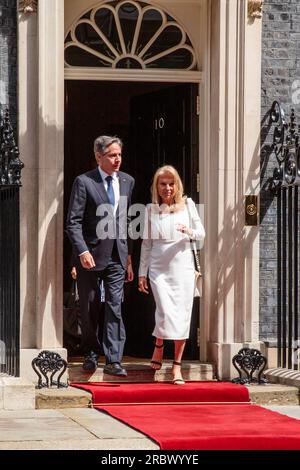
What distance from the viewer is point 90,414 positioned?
11742 mm

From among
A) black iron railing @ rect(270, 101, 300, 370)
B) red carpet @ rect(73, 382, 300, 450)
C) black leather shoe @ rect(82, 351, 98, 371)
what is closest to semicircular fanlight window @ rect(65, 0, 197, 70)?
Answer: black iron railing @ rect(270, 101, 300, 370)

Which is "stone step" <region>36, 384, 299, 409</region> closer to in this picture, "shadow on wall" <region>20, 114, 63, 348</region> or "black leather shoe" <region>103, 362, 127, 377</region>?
"black leather shoe" <region>103, 362, 127, 377</region>

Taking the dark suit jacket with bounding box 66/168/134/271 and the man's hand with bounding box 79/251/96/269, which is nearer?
the man's hand with bounding box 79/251/96/269

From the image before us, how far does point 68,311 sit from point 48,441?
435 cm

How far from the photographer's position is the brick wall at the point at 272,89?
1343 cm

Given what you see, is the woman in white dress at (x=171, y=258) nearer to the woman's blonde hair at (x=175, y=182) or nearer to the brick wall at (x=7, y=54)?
the woman's blonde hair at (x=175, y=182)

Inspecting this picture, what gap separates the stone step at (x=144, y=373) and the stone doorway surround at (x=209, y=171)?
0.16 m

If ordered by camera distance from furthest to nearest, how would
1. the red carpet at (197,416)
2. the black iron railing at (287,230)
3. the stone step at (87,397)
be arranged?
1. the black iron railing at (287,230)
2. the stone step at (87,397)
3. the red carpet at (197,416)

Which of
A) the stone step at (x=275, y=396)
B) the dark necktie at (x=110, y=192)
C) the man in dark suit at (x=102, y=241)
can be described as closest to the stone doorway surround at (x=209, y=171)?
the man in dark suit at (x=102, y=241)

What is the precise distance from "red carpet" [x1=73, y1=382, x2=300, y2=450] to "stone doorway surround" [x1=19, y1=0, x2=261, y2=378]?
2.23ft

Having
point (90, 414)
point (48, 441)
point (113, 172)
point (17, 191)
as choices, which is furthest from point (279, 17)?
point (48, 441)

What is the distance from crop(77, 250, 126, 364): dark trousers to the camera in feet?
41.1

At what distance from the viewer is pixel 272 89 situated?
1346cm

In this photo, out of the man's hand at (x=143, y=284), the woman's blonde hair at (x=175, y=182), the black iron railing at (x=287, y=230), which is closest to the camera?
the woman's blonde hair at (x=175, y=182)
